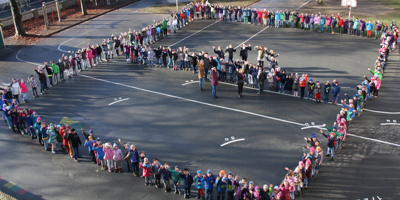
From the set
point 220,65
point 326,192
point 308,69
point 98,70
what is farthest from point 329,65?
point 98,70

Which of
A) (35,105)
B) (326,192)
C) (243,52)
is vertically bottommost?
(326,192)

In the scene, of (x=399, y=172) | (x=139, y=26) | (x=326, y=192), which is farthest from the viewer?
(x=139, y=26)

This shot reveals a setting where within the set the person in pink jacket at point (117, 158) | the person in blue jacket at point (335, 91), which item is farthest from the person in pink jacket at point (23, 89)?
the person in blue jacket at point (335, 91)

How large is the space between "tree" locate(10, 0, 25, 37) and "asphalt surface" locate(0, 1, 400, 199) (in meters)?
6.36

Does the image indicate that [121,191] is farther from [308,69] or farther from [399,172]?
[308,69]

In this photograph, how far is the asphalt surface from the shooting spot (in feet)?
53.6

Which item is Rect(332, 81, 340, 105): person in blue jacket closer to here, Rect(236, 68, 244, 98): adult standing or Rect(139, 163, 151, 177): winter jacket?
Rect(236, 68, 244, 98): adult standing

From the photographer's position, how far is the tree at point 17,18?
37.0 m

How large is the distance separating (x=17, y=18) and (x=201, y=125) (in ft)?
86.3

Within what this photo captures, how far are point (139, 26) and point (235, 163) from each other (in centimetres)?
2642

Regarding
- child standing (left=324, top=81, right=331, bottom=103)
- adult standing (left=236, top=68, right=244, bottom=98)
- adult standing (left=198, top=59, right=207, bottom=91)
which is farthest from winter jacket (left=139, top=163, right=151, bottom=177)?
child standing (left=324, top=81, right=331, bottom=103)

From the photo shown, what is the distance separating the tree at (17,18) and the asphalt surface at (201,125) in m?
6.36

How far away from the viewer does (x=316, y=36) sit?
34906 mm

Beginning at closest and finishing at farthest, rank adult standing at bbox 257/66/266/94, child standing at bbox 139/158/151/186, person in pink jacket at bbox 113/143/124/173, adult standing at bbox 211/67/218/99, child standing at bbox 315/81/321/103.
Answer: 1. child standing at bbox 139/158/151/186
2. person in pink jacket at bbox 113/143/124/173
3. child standing at bbox 315/81/321/103
4. adult standing at bbox 211/67/218/99
5. adult standing at bbox 257/66/266/94
